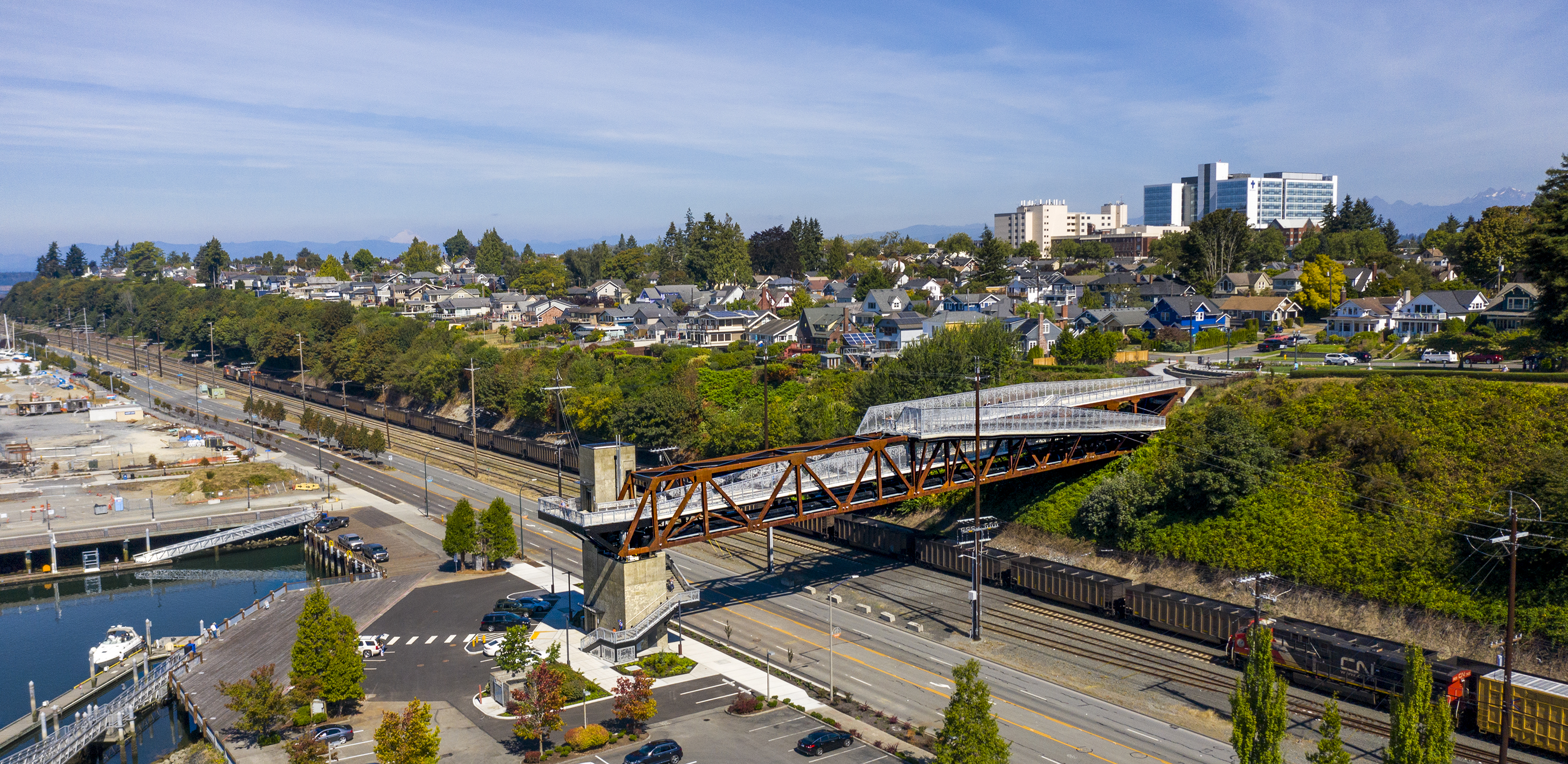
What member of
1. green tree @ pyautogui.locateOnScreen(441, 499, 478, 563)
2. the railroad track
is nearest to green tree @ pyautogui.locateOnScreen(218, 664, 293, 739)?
green tree @ pyautogui.locateOnScreen(441, 499, 478, 563)

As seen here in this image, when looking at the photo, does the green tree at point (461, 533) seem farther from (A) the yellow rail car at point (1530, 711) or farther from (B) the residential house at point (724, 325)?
(B) the residential house at point (724, 325)

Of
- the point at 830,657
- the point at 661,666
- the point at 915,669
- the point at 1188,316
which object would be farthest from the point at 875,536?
the point at 1188,316

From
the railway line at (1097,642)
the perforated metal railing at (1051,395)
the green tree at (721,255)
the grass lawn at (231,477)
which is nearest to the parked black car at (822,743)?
the railway line at (1097,642)

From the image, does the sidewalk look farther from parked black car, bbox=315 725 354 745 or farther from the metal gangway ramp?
the metal gangway ramp

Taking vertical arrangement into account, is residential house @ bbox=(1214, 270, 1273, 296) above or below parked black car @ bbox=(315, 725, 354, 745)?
above

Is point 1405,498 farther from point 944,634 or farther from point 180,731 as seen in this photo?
point 180,731

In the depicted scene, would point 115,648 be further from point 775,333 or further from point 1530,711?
point 775,333

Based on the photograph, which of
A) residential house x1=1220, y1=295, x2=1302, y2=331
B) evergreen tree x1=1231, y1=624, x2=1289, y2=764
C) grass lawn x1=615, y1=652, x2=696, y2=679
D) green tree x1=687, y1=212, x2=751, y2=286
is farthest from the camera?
green tree x1=687, y1=212, x2=751, y2=286
